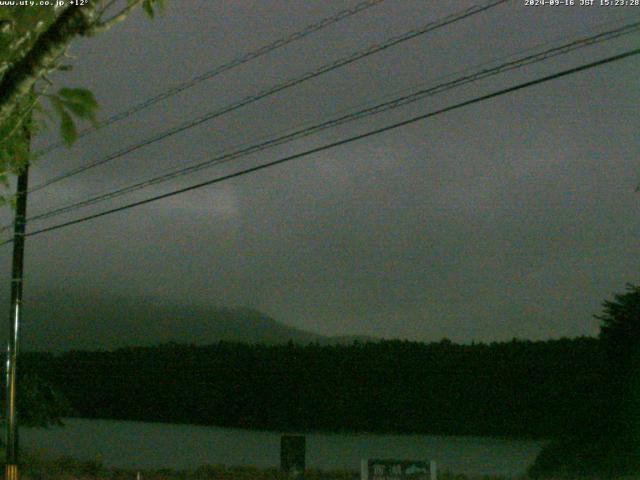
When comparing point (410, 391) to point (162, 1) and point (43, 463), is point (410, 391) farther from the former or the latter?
point (162, 1)

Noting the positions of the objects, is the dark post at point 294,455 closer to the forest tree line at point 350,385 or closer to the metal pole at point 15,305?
the metal pole at point 15,305

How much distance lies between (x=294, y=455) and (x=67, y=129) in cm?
1421

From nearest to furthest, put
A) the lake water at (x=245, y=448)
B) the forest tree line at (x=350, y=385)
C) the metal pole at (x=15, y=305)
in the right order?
the metal pole at (x=15, y=305) → the lake water at (x=245, y=448) → the forest tree line at (x=350, y=385)

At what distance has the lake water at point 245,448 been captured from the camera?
27109 millimetres

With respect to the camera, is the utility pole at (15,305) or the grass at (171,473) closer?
the grass at (171,473)

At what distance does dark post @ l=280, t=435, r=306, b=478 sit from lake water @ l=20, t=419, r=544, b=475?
604 cm

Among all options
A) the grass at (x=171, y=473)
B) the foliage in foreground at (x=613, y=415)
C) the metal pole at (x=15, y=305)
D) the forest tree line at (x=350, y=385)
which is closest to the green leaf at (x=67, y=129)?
the grass at (x=171, y=473)

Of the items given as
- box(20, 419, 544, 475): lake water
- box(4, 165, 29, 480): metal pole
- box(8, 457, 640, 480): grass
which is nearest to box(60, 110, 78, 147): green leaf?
box(8, 457, 640, 480): grass

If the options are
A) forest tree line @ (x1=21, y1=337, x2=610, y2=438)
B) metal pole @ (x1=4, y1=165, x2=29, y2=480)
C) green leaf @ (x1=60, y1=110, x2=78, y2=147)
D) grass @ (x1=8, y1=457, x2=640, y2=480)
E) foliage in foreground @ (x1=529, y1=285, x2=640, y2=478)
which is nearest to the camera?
green leaf @ (x1=60, y1=110, x2=78, y2=147)

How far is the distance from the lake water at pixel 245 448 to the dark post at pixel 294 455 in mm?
6043

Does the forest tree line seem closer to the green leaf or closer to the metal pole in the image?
the metal pole

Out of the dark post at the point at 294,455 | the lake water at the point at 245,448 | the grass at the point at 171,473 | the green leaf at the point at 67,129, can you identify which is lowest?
the lake water at the point at 245,448

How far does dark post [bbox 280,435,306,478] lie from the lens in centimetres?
1739

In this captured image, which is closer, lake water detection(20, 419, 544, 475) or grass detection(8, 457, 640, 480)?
grass detection(8, 457, 640, 480)
